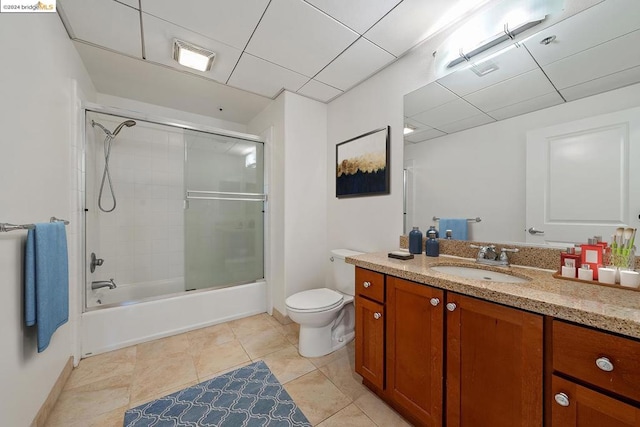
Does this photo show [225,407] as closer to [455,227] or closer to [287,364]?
[287,364]

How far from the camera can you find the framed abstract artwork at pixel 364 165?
1977 millimetres

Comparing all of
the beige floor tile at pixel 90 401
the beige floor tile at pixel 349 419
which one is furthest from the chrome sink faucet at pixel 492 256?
the beige floor tile at pixel 90 401

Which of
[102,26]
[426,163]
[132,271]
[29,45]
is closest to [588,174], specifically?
[426,163]

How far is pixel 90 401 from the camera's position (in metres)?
1.41

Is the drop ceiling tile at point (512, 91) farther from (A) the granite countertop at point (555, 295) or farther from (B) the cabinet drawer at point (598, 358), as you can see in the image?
(B) the cabinet drawer at point (598, 358)

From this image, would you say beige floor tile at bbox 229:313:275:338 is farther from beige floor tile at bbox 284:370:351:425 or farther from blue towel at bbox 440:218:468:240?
blue towel at bbox 440:218:468:240

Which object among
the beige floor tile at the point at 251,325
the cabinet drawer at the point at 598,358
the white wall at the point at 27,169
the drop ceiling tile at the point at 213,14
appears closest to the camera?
the cabinet drawer at the point at 598,358

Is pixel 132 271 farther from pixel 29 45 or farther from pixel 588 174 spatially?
pixel 588 174

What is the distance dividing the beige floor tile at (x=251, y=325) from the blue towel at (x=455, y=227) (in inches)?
69.4

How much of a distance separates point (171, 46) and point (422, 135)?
196 centimetres

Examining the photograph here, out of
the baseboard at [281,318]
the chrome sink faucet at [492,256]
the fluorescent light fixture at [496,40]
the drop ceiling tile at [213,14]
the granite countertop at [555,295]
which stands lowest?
the baseboard at [281,318]

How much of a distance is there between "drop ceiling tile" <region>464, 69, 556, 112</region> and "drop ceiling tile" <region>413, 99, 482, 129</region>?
1.5 inches

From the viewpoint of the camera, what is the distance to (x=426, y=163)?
5.61ft

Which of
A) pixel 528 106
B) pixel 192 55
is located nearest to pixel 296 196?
pixel 192 55
